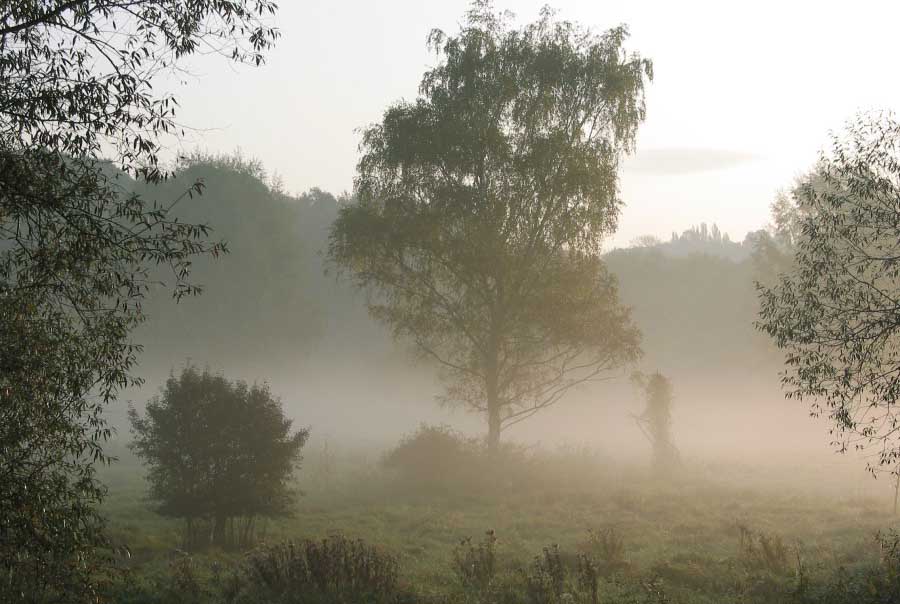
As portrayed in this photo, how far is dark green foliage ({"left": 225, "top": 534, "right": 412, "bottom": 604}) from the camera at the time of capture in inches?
393

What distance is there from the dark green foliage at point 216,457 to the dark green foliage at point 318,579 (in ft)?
9.11

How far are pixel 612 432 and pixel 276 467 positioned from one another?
106 ft

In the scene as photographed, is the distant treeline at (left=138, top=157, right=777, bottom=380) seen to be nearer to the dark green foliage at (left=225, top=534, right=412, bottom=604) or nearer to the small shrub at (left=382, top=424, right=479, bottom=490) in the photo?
the small shrub at (left=382, top=424, right=479, bottom=490)

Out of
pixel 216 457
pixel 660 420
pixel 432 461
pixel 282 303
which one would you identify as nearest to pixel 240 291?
pixel 282 303

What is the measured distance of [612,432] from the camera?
141 ft

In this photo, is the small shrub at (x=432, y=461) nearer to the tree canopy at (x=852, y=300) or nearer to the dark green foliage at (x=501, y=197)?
the dark green foliage at (x=501, y=197)

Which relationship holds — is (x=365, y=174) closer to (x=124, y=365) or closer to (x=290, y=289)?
(x=124, y=365)

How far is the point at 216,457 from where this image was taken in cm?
1356

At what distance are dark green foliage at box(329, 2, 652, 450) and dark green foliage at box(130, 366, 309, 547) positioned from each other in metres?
9.52

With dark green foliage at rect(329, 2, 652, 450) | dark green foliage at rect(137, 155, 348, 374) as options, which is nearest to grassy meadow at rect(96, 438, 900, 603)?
dark green foliage at rect(329, 2, 652, 450)

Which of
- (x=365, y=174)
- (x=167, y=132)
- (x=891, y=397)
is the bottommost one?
(x=891, y=397)

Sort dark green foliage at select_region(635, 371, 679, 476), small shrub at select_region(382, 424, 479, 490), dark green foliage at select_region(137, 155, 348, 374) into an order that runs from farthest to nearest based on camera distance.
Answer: dark green foliage at select_region(137, 155, 348, 374) < dark green foliage at select_region(635, 371, 679, 476) < small shrub at select_region(382, 424, 479, 490)

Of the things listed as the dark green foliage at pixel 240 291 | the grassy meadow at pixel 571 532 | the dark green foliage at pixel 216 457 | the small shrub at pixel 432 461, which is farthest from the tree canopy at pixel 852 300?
the dark green foliage at pixel 240 291

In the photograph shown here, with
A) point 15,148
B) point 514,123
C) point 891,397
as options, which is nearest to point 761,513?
point 891,397
